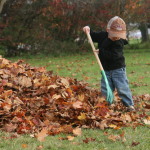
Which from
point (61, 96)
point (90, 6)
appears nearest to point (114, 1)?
point (90, 6)

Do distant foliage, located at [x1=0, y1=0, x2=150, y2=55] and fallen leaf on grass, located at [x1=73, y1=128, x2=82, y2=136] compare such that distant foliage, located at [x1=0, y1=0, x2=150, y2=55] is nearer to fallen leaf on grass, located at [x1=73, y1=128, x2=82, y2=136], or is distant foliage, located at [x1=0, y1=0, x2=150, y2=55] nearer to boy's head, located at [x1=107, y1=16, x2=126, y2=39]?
boy's head, located at [x1=107, y1=16, x2=126, y2=39]

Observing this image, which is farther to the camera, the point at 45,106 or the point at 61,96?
the point at 61,96

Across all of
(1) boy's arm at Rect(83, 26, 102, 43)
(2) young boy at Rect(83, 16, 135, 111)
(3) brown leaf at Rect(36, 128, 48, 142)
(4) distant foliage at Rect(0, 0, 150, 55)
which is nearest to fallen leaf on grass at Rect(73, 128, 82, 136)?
(3) brown leaf at Rect(36, 128, 48, 142)

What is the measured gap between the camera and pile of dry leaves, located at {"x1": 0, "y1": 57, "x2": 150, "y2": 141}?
4332 mm

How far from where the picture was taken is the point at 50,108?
15.8 ft

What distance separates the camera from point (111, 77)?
5516 mm

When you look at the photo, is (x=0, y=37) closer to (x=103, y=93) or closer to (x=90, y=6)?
(x=90, y=6)

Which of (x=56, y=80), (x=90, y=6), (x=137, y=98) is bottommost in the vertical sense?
(x=137, y=98)

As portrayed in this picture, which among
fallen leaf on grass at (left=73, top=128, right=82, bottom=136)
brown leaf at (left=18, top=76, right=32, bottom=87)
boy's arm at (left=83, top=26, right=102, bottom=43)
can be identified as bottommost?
fallen leaf on grass at (left=73, top=128, right=82, bottom=136)

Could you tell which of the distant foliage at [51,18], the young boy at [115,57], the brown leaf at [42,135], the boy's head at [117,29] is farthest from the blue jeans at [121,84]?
the distant foliage at [51,18]

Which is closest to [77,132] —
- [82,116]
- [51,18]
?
[82,116]

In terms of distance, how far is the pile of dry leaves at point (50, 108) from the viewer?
4.33 m

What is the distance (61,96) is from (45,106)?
1.60ft

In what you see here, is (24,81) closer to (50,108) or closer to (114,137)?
(50,108)
